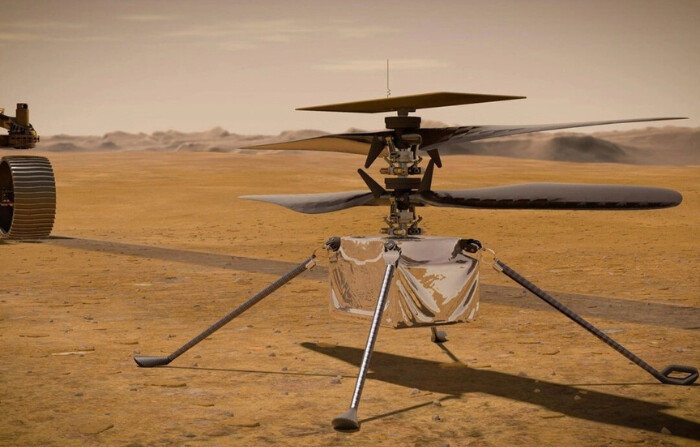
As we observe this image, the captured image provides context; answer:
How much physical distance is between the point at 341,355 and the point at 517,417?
244cm

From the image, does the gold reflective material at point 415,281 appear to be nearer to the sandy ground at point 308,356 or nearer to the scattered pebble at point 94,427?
the sandy ground at point 308,356

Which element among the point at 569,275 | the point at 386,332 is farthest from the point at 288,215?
the point at 386,332

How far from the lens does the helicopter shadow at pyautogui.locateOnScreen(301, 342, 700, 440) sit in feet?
20.9

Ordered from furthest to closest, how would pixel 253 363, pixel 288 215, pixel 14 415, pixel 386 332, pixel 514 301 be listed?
pixel 288 215, pixel 514 301, pixel 386 332, pixel 253 363, pixel 14 415

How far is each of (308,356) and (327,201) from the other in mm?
1659

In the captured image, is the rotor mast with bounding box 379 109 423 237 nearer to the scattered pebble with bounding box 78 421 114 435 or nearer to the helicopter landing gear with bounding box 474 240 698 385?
the helicopter landing gear with bounding box 474 240 698 385

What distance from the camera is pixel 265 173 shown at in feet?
157

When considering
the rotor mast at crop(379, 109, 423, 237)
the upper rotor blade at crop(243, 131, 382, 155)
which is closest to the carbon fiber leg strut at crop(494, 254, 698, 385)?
the rotor mast at crop(379, 109, 423, 237)

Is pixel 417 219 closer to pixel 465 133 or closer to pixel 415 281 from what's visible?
pixel 415 281

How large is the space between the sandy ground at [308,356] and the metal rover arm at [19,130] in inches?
103

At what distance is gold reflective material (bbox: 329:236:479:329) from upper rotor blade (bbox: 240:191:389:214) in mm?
306

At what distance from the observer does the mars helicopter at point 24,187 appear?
59.0ft

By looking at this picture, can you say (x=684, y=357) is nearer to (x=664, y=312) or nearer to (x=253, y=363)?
(x=664, y=312)

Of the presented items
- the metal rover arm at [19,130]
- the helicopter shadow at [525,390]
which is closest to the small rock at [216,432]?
the helicopter shadow at [525,390]
